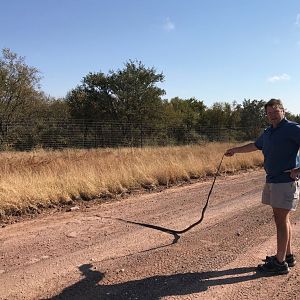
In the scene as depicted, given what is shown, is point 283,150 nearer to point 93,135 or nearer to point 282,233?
point 282,233

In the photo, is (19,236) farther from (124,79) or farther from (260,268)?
(124,79)

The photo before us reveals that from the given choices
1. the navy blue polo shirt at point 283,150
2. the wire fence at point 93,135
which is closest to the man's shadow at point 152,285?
the navy blue polo shirt at point 283,150

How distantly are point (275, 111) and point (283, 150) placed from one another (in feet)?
1.47

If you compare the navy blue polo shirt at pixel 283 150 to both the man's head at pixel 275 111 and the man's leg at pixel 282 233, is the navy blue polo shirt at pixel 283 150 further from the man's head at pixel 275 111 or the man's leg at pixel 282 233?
the man's leg at pixel 282 233

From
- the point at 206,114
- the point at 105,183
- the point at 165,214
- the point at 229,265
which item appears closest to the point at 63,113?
the point at 206,114

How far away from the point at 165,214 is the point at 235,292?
3.60 metres

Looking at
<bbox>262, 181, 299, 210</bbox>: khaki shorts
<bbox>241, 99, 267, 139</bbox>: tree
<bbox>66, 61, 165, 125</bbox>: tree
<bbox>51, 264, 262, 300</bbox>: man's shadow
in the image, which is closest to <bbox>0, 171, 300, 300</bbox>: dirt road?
<bbox>51, 264, 262, 300</bbox>: man's shadow

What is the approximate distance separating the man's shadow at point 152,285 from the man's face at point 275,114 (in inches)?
68.1

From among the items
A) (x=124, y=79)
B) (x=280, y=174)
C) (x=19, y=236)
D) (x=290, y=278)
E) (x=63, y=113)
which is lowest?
(x=290, y=278)

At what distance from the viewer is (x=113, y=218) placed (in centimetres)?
757

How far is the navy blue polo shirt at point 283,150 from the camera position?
4.87 m

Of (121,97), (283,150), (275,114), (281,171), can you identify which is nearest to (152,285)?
(281,171)

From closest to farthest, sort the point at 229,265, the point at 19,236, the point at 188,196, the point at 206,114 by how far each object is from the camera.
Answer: the point at 229,265 < the point at 19,236 < the point at 188,196 < the point at 206,114

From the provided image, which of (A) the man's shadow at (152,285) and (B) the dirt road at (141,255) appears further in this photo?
(B) the dirt road at (141,255)
